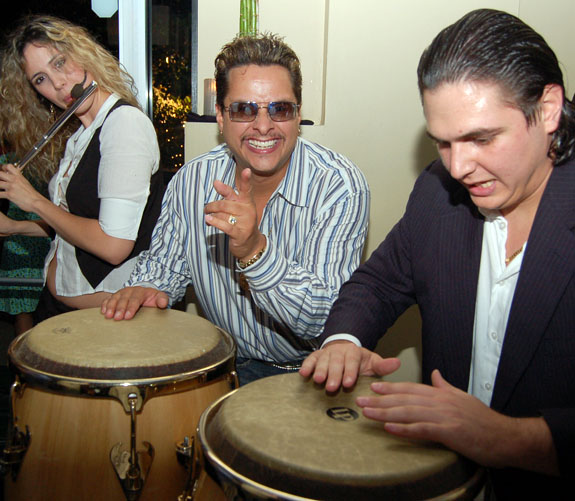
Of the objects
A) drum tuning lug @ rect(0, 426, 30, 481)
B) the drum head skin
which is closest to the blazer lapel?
the drum head skin

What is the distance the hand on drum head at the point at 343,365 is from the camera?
3.75ft

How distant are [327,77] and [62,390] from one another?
161cm

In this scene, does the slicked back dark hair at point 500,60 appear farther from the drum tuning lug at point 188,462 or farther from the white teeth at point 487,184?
the drum tuning lug at point 188,462

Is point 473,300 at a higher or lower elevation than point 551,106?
lower

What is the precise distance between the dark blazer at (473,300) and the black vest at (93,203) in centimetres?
78

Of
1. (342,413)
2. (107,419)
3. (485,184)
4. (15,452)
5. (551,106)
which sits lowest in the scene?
(15,452)

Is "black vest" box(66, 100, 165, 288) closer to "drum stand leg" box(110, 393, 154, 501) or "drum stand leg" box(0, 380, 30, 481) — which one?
"drum stand leg" box(0, 380, 30, 481)

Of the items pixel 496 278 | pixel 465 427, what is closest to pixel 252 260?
pixel 496 278

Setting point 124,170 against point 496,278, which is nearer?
point 496,278

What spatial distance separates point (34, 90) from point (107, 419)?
1.61m

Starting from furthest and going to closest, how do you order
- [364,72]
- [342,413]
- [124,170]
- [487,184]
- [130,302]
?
[364,72] < [124,170] < [130,302] < [487,184] < [342,413]

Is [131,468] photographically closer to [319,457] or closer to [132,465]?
[132,465]

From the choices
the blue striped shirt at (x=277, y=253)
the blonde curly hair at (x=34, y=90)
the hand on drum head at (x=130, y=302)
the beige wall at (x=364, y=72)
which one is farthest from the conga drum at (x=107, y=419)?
the beige wall at (x=364, y=72)

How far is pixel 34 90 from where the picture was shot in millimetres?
2334
